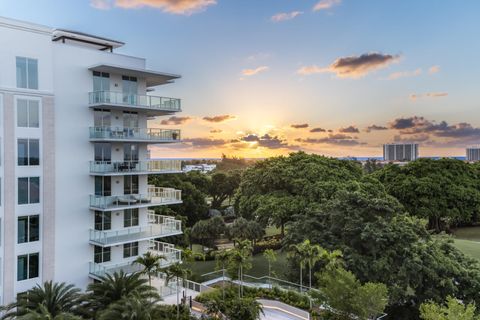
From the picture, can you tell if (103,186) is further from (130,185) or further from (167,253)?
(167,253)

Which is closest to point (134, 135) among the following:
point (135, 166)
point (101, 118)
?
point (135, 166)

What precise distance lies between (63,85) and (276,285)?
1973 centimetres

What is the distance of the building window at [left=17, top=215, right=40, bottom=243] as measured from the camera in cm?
2309

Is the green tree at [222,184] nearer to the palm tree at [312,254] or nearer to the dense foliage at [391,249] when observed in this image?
the dense foliage at [391,249]

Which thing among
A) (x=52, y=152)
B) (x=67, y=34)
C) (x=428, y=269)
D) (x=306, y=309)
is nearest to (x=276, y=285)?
(x=306, y=309)

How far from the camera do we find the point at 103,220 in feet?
86.8

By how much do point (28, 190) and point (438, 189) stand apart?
49228 mm

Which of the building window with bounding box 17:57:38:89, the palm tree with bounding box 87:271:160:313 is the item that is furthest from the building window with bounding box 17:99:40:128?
the palm tree with bounding box 87:271:160:313

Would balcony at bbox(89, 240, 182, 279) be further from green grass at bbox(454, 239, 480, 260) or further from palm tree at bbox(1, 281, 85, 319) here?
green grass at bbox(454, 239, 480, 260)

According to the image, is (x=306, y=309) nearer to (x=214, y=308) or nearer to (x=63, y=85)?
(x=214, y=308)

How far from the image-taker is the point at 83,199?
83.6 ft

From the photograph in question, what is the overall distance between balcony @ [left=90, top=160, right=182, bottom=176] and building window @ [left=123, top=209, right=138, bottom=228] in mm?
3089

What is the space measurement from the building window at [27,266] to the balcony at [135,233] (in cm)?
342

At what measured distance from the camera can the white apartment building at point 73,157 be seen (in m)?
22.6
